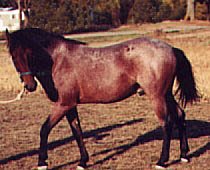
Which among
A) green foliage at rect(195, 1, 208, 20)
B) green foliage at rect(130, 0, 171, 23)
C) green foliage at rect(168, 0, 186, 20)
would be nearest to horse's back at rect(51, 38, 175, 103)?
green foliage at rect(130, 0, 171, 23)

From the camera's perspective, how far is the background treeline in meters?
42.1

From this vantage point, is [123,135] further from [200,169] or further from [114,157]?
[200,169]

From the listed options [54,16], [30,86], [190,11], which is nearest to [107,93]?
[30,86]

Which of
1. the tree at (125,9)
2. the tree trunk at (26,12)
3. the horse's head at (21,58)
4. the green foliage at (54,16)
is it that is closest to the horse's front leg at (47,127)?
the horse's head at (21,58)

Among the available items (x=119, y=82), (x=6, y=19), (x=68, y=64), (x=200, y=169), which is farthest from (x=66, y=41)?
(x=6, y=19)

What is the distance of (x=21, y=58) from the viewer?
6391 millimetres

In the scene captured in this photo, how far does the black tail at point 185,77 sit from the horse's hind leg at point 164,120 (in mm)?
653

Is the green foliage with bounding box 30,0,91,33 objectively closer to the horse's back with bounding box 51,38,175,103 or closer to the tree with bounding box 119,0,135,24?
the tree with bounding box 119,0,135,24

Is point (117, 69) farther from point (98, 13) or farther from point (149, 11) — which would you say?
point (98, 13)

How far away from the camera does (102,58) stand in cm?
679

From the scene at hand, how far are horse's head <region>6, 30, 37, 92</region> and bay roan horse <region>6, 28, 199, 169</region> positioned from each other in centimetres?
12

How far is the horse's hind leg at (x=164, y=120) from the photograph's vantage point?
670 cm

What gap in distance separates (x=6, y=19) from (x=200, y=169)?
52298 millimetres

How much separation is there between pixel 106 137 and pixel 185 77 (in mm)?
2119
